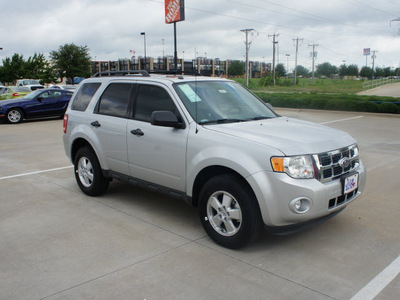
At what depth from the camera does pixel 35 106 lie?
1770 cm

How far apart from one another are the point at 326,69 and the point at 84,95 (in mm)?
143784

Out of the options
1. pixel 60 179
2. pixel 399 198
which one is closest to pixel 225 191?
pixel 399 198

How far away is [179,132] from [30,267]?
2.08 metres

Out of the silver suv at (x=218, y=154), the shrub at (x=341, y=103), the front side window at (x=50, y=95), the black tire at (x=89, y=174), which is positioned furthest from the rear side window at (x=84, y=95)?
the shrub at (x=341, y=103)

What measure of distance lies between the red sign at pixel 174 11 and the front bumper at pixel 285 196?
60.8 feet

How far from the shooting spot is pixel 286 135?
4242mm

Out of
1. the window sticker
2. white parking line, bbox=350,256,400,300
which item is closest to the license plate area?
white parking line, bbox=350,256,400,300

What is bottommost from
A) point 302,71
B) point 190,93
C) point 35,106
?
point 35,106

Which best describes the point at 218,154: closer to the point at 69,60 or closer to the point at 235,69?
the point at 69,60

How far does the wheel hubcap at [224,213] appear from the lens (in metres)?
4.12

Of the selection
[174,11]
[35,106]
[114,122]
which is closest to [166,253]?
[114,122]

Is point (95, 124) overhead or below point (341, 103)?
overhead

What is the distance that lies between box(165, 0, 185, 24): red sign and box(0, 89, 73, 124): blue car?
22.7 ft

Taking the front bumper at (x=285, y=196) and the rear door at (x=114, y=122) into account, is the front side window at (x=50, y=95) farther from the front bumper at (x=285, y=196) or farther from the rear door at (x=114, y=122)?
the front bumper at (x=285, y=196)
